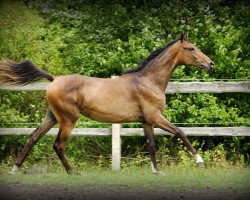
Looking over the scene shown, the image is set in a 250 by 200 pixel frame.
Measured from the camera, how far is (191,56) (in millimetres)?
8766

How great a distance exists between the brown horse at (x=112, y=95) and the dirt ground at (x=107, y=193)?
1.54m

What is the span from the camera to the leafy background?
1043cm

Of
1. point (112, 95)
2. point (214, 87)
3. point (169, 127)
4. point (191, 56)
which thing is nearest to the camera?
point (169, 127)

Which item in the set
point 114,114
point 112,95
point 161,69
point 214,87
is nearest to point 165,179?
point 114,114

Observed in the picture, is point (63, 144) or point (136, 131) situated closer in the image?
point (63, 144)

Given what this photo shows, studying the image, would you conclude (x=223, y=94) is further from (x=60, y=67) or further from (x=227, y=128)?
(x=60, y=67)

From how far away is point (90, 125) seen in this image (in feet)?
34.8

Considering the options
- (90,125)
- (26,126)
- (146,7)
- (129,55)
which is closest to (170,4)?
(146,7)

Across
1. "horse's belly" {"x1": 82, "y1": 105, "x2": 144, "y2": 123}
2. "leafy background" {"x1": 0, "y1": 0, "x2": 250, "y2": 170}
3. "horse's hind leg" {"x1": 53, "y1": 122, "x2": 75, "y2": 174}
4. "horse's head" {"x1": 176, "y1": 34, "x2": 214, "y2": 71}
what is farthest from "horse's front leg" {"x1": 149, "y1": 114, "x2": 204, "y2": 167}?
"leafy background" {"x1": 0, "y1": 0, "x2": 250, "y2": 170}

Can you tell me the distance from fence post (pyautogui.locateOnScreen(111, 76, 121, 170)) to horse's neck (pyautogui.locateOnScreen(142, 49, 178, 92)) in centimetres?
143

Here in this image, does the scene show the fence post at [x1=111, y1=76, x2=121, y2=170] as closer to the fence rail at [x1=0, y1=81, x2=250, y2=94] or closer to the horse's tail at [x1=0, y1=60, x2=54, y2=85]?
the fence rail at [x1=0, y1=81, x2=250, y2=94]

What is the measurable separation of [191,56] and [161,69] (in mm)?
496

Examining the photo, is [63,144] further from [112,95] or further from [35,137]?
[112,95]

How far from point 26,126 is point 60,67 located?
1.29m
